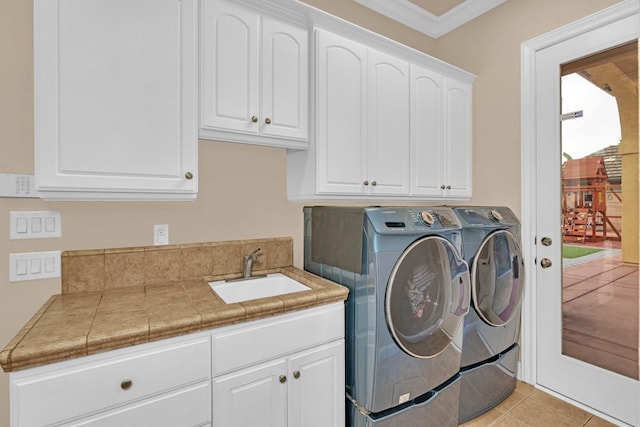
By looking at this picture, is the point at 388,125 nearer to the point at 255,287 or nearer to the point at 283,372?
the point at 255,287

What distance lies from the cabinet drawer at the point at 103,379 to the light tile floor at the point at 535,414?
171 centimetres

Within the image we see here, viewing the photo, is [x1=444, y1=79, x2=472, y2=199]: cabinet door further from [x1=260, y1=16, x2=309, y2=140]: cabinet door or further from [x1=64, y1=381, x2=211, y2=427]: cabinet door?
[x1=64, y1=381, x2=211, y2=427]: cabinet door

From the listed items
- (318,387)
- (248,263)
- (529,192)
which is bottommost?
(318,387)

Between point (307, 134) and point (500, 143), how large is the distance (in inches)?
64.6

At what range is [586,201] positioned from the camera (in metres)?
2.06

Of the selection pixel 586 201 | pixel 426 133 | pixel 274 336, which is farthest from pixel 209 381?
pixel 586 201

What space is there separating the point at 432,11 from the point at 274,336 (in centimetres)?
285

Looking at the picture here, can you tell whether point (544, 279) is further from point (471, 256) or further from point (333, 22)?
point (333, 22)

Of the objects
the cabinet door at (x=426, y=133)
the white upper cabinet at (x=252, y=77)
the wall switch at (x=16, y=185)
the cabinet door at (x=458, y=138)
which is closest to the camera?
the wall switch at (x=16, y=185)

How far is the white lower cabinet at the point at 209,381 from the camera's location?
0.96 meters

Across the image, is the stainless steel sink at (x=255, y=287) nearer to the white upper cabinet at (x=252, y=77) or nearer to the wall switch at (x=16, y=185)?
the white upper cabinet at (x=252, y=77)

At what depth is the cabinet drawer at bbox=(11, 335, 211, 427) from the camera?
3.03 ft

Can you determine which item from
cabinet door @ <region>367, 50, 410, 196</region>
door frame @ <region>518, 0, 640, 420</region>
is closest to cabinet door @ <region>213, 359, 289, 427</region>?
cabinet door @ <region>367, 50, 410, 196</region>

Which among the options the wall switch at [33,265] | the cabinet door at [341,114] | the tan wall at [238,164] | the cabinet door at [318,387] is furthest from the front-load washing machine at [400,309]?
the wall switch at [33,265]
